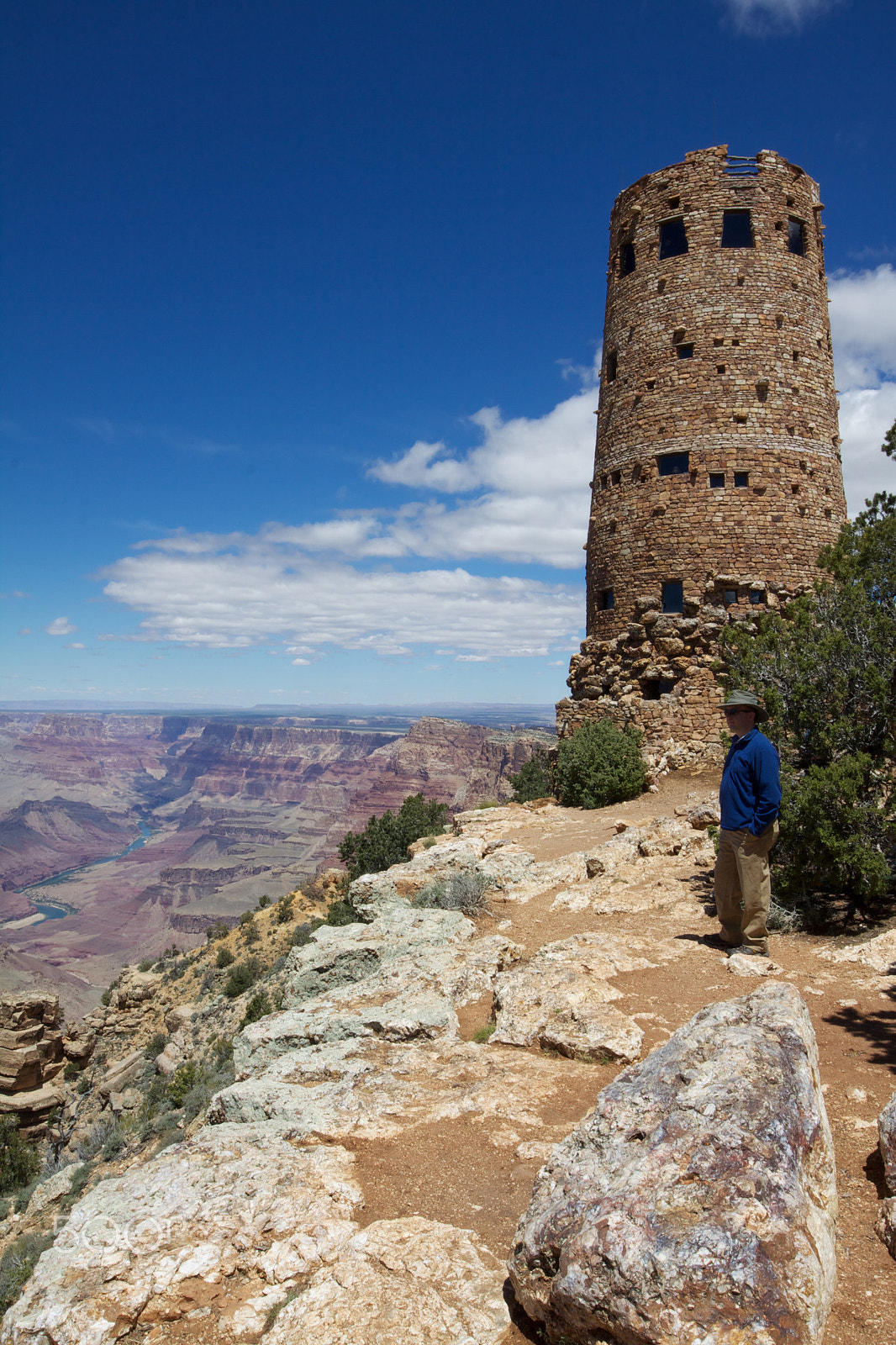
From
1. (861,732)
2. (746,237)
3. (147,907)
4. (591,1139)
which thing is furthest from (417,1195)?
(147,907)

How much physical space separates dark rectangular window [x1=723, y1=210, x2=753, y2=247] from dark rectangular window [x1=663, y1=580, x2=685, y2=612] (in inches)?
383

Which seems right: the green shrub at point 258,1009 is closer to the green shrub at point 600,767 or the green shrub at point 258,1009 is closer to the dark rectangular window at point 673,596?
the green shrub at point 600,767

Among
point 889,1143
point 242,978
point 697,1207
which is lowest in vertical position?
point 242,978

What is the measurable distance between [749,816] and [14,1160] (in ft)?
89.6

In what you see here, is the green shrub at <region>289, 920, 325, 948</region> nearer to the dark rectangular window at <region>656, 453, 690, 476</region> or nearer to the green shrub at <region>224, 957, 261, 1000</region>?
the green shrub at <region>224, 957, 261, 1000</region>

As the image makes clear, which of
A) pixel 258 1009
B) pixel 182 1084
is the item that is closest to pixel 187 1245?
pixel 258 1009

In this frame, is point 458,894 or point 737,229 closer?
point 458,894

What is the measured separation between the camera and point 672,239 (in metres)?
20.8

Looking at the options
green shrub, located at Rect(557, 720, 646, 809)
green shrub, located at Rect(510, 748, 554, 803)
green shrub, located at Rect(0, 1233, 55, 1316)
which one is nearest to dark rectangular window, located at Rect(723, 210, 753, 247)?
green shrub, located at Rect(557, 720, 646, 809)

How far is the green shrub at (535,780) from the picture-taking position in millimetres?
24172

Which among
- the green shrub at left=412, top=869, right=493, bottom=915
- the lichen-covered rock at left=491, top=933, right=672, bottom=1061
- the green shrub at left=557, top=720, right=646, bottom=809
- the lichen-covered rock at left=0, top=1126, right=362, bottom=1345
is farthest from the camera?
the green shrub at left=557, top=720, right=646, bottom=809

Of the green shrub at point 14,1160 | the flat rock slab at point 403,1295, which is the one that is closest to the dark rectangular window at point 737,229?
the flat rock slab at point 403,1295

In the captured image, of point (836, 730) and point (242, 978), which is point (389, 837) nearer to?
point (242, 978)

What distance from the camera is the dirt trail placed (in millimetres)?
3025
